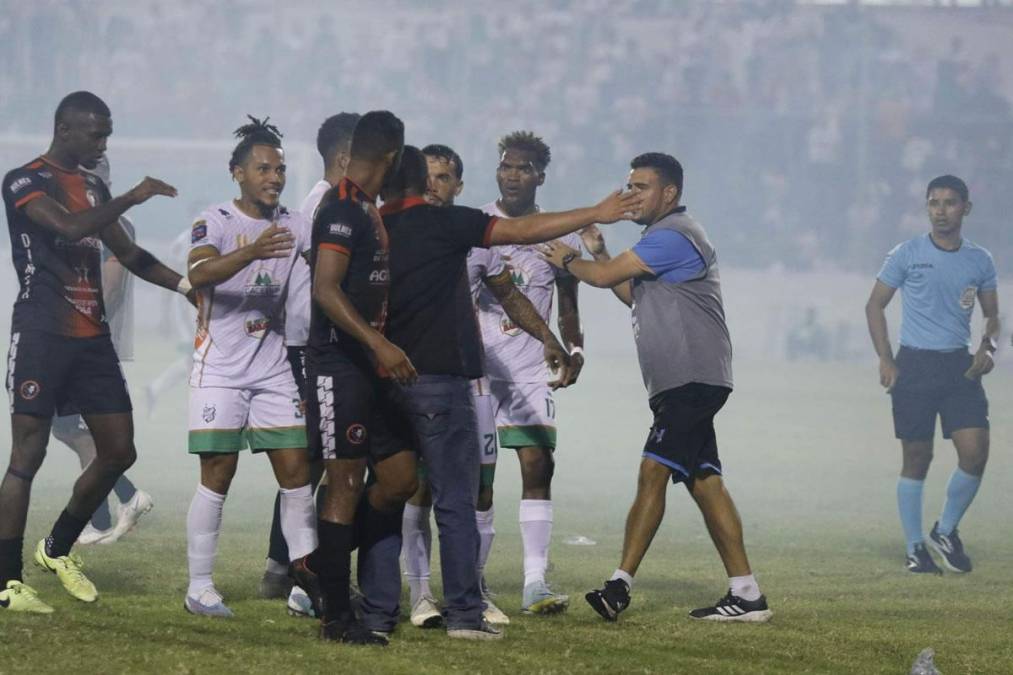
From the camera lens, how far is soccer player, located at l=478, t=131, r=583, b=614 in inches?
287

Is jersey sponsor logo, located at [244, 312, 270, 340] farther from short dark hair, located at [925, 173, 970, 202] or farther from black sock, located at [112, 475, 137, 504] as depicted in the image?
short dark hair, located at [925, 173, 970, 202]

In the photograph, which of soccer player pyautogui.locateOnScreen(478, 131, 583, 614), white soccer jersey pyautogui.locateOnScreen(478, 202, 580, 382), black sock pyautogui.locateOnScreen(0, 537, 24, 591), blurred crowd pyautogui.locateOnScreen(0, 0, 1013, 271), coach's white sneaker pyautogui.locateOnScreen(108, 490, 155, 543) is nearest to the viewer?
black sock pyautogui.locateOnScreen(0, 537, 24, 591)

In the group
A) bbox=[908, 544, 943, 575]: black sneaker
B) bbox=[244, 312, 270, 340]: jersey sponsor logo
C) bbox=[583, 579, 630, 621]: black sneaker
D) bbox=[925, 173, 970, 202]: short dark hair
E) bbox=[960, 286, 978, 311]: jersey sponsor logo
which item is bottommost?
bbox=[908, 544, 943, 575]: black sneaker

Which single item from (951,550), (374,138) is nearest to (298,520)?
(374,138)

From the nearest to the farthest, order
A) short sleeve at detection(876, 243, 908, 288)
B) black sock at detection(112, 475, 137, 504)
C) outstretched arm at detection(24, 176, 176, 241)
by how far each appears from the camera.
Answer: outstretched arm at detection(24, 176, 176, 241)
black sock at detection(112, 475, 137, 504)
short sleeve at detection(876, 243, 908, 288)

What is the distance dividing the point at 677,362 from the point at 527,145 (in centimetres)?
147

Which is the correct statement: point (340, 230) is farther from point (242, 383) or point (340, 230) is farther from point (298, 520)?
point (298, 520)

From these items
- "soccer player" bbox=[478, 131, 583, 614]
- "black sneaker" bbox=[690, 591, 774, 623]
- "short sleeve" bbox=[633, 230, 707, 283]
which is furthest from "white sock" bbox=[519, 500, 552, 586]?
"short sleeve" bbox=[633, 230, 707, 283]

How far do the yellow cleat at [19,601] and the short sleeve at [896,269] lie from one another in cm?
622

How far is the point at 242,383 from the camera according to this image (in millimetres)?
6535

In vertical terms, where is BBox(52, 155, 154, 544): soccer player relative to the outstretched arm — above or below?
below

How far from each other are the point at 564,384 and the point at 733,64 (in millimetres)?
27222

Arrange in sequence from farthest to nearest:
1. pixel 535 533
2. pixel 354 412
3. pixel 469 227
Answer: pixel 535 533, pixel 469 227, pixel 354 412

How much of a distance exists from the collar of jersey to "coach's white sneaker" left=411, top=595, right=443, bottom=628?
169cm
